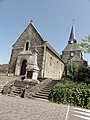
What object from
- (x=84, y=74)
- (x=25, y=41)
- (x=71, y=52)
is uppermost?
(x=71, y=52)

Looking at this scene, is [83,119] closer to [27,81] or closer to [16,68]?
[27,81]

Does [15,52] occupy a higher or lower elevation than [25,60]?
higher

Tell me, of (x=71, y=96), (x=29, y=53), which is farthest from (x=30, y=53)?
(x=71, y=96)

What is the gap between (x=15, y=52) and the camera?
2678 centimetres

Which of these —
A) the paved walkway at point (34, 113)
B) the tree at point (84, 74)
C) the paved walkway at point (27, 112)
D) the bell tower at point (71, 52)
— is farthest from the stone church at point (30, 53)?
the bell tower at point (71, 52)

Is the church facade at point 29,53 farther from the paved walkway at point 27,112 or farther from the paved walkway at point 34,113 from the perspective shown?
the paved walkway at point 27,112

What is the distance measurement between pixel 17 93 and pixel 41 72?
359 inches

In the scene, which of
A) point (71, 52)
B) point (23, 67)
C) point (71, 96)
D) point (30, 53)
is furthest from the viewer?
point (71, 52)

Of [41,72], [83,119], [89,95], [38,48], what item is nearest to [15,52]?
[38,48]

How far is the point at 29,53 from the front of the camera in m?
24.6

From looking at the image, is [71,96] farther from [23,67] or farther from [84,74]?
[23,67]

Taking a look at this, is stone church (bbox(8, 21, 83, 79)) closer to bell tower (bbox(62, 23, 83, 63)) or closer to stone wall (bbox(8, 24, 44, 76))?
stone wall (bbox(8, 24, 44, 76))

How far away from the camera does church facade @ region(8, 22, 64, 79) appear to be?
76.5 ft

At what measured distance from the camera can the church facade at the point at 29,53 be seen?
23.3 meters
